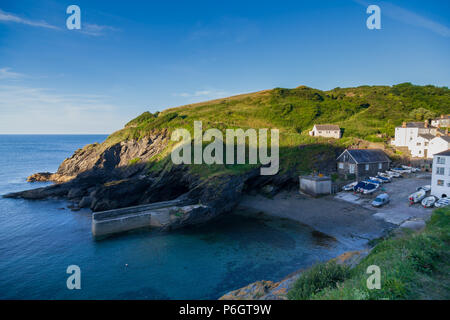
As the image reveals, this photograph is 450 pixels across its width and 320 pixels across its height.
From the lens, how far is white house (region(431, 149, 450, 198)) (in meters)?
26.4

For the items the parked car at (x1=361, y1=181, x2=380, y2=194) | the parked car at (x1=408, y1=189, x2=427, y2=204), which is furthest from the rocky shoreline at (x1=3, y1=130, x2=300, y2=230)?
the parked car at (x1=408, y1=189, x2=427, y2=204)

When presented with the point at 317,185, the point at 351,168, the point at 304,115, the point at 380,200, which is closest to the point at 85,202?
the point at 317,185

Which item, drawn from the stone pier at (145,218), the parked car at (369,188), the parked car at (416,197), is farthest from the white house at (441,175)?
the stone pier at (145,218)

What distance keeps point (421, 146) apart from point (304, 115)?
32.8 meters

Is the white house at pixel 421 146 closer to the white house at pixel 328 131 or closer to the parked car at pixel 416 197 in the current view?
the white house at pixel 328 131

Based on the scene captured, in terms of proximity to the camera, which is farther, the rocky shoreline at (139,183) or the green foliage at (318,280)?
the rocky shoreline at (139,183)

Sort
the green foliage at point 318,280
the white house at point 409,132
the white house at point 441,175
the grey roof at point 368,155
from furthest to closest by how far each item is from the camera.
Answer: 1. the white house at point 409,132
2. the grey roof at point 368,155
3. the white house at point 441,175
4. the green foliage at point 318,280

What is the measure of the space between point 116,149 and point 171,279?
41.4 m

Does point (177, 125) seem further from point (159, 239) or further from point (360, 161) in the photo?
point (360, 161)

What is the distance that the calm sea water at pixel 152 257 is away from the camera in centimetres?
1675

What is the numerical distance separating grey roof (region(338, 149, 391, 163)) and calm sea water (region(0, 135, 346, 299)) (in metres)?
19.0

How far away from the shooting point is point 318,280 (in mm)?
9930

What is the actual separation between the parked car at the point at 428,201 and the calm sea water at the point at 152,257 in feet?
42.0

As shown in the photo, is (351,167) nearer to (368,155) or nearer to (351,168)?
(351,168)
